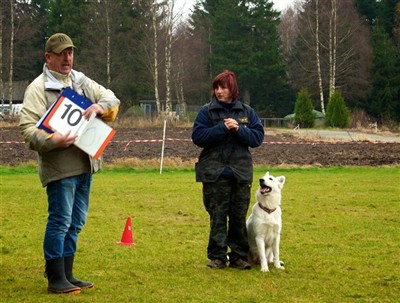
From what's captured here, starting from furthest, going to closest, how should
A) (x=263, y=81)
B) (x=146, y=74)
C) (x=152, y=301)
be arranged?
(x=263, y=81) < (x=146, y=74) < (x=152, y=301)

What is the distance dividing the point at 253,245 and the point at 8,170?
45.4ft

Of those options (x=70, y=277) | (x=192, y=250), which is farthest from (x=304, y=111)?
(x=70, y=277)

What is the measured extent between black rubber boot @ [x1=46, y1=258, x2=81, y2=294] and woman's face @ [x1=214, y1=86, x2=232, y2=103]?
2.42 metres

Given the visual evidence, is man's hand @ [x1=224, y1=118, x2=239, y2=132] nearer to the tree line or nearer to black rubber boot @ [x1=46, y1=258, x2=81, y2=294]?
black rubber boot @ [x1=46, y1=258, x2=81, y2=294]

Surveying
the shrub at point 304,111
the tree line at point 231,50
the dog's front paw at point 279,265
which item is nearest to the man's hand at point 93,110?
the dog's front paw at point 279,265

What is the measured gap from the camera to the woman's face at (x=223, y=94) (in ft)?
23.0

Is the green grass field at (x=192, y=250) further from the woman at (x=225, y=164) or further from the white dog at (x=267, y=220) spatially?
the woman at (x=225, y=164)

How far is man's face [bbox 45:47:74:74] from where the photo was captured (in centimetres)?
568

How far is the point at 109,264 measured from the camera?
23.6ft

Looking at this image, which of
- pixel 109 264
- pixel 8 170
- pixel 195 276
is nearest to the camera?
pixel 195 276

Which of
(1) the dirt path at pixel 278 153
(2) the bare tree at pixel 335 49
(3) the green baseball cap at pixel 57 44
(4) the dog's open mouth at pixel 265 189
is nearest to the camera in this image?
(3) the green baseball cap at pixel 57 44

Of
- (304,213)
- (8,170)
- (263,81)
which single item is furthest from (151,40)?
(304,213)

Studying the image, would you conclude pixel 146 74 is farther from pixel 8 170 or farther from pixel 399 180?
pixel 399 180

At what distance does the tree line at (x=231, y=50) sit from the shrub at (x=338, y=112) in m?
4.45
